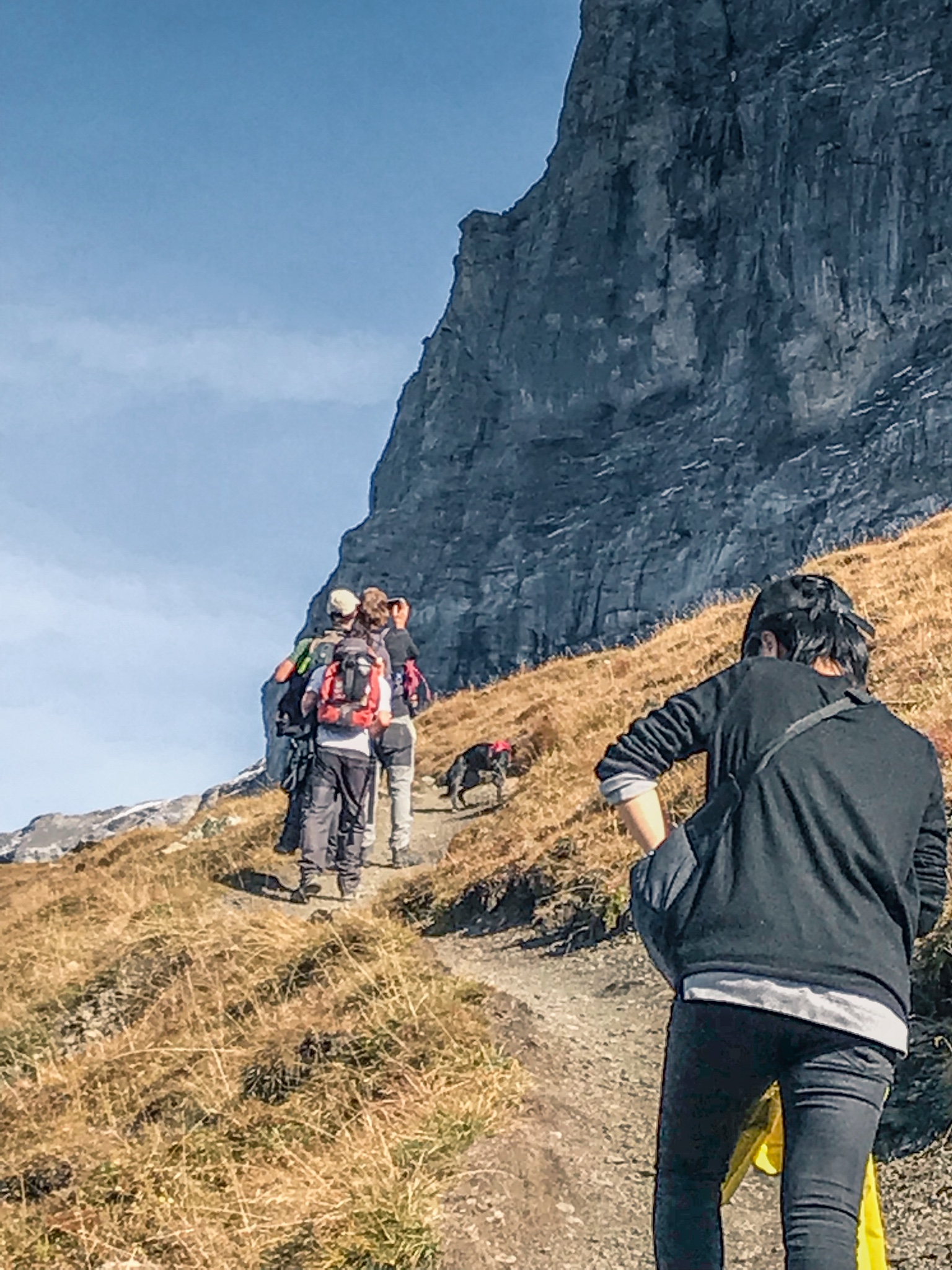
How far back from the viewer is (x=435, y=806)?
1569 cm

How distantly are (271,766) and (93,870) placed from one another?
81.5 meters

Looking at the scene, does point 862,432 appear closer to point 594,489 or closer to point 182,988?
point 594,489

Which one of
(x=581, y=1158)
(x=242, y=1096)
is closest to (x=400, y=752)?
(x=242, y=1096)

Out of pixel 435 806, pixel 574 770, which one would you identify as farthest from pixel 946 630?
pixel 435 806

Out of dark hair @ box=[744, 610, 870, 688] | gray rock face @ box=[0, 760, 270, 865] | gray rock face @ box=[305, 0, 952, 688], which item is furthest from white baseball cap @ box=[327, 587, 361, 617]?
gray rock face @ box=[0, 760, 270, 865]

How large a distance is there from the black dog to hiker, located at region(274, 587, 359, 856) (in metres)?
3.02

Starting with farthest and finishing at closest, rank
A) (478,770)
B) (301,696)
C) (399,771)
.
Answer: (478,770)
(399,771)
(301,696)

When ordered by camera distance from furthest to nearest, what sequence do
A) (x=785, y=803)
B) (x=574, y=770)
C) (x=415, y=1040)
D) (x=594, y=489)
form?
(x=594, y=489), (x=574, y=770), (x=415, y=1040), (x=785, y=803)

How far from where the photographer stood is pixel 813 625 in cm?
347

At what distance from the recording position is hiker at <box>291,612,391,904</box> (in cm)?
1076

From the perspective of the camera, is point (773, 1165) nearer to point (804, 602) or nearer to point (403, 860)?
point (804, 602)

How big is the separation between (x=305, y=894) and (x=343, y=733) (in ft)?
5.09

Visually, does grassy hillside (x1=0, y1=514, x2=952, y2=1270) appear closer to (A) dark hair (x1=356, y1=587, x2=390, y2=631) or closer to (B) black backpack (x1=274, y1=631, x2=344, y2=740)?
(B) black backpack (x1=274, y1=631, x2=344, y2=740)

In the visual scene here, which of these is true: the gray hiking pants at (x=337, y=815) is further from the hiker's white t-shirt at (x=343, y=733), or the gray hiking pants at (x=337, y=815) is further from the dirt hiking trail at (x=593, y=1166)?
the dirt hiking trail at (x=593, y=1166)
